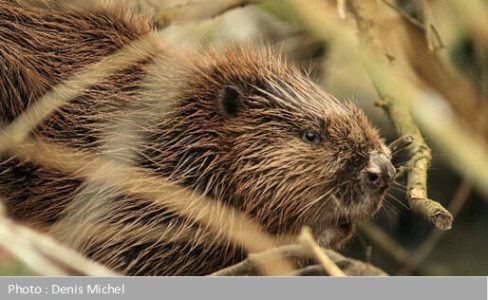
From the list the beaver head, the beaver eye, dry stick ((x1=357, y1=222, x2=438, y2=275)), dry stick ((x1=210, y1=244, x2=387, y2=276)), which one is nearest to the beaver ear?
the beaver head

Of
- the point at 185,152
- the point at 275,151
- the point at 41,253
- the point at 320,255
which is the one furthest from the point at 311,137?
the point at 41,253

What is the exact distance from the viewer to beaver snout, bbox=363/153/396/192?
2.53 meters

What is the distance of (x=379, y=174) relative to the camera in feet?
8.30

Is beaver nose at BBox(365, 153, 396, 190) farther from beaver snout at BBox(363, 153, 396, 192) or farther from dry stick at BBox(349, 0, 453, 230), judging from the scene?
dry stick at BBox(349, 0, 453, 230)

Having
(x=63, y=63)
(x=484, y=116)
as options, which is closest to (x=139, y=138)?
(x=63, y=63)

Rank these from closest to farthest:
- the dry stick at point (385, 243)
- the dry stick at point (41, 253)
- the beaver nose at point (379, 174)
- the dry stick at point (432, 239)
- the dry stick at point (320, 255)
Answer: the dry stick at point (320, 255) < the dry stick at point (41, 253) < the beaver nose at point (379, 174) < the dry stick at point (432, 239) < the dry stick at point (385, 243)

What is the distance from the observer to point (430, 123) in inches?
118

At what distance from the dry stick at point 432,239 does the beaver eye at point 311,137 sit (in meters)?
0.54

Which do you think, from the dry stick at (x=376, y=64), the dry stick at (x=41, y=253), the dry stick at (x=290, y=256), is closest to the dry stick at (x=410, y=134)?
the dry stick at (x=376, y=64)

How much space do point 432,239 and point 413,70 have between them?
53 cm

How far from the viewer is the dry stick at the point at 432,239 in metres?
2.96

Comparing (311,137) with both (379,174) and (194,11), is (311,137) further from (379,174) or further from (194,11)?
(194,11)

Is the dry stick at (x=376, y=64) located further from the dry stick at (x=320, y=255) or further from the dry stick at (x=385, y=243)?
the dry stick at (x=320, y=255)

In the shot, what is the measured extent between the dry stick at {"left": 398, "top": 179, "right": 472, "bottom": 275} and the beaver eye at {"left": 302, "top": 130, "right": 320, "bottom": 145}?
1.79 feet
